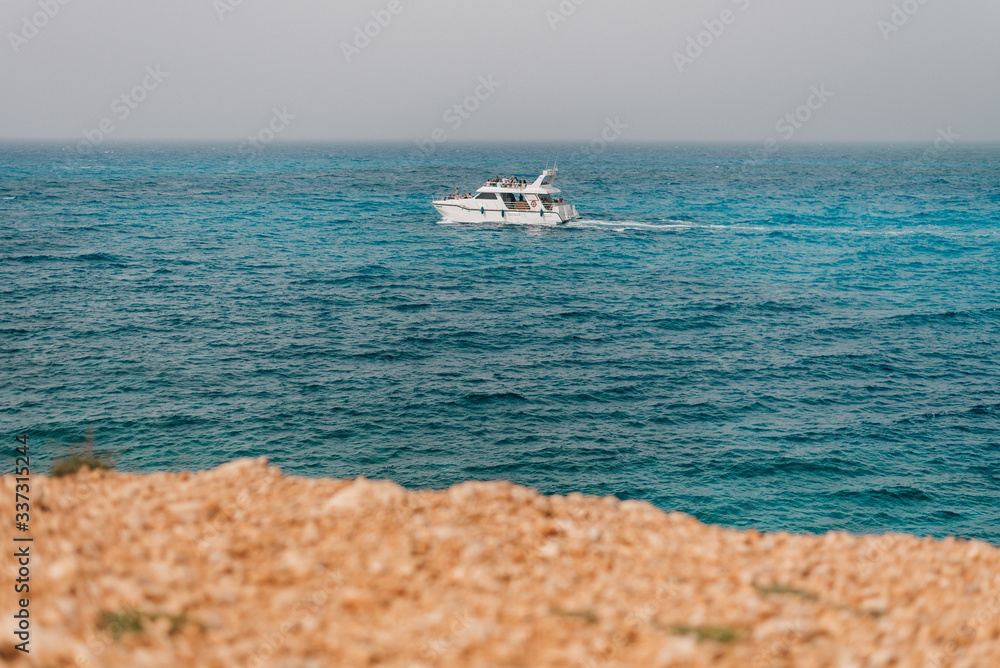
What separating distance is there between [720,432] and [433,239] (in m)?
41.5

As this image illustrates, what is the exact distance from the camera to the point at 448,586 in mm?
5609

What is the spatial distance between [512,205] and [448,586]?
6238cm

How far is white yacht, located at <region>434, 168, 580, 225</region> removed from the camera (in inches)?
2569

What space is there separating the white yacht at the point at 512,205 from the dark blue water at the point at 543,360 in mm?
2646

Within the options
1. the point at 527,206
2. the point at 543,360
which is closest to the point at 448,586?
the point at 543,360

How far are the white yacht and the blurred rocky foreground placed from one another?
5946 centimetres

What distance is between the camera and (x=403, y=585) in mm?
5551

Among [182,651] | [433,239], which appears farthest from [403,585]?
[433,239]

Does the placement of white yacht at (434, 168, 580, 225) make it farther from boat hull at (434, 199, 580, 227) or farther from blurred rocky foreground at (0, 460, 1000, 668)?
blurred rocky foreground at (0, 460, 1000, 668)

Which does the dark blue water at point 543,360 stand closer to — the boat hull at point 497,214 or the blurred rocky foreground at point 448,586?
the boat hull at point 497,214

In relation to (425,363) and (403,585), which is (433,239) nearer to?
(425,363)

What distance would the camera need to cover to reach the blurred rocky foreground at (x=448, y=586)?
476 cm

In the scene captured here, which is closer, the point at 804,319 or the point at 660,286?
the point at 804,319

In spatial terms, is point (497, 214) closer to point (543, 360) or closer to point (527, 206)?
point (527, 206)
